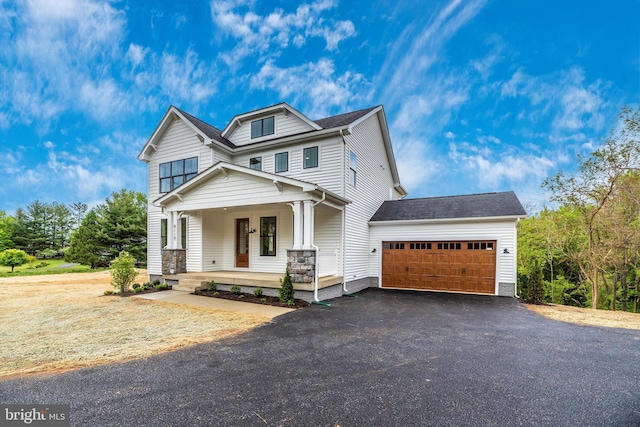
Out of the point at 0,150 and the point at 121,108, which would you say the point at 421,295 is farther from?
the point at 0,150

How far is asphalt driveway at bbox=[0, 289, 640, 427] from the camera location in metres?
2.68

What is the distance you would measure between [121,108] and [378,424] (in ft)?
141

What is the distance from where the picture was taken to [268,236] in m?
11.0

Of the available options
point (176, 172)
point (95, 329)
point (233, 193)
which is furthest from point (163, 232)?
point (95, 329)

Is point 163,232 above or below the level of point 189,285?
above

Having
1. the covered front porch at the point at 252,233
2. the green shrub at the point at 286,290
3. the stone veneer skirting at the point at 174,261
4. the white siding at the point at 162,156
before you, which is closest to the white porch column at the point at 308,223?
the covered front porch at the point at 252,233

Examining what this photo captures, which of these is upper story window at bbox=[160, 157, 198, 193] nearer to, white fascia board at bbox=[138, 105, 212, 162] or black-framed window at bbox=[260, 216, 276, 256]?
white fascia board at bbox=[138, 105, 212, 162]

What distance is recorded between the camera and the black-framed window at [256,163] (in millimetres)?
11594

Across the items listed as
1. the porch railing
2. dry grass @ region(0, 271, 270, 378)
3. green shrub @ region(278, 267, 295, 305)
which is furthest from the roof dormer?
dry grass @ region(0, 271, 270, 378)

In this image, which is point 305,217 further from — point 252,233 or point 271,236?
point 252,233

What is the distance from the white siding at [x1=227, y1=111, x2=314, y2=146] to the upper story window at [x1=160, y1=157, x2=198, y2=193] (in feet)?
Result: 7.02

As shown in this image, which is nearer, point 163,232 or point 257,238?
point 257,238

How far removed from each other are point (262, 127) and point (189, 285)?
6959 mm

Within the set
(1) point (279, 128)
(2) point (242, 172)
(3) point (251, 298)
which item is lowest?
(3) point (251, 298)
